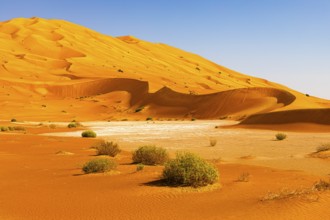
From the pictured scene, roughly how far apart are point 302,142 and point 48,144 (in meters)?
15.6

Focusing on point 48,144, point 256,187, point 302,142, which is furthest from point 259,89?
point 256,187

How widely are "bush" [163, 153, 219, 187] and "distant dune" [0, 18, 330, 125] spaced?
28191 millimetres

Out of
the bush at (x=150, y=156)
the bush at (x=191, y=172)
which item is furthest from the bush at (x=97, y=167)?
the bush at (x=191, y=172)

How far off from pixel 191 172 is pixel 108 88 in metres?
69.2

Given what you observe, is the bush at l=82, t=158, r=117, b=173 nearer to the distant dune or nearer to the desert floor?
the desert floor

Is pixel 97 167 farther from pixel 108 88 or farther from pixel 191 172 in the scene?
pixel 108 88

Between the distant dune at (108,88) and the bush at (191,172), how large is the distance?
28191 millimetres

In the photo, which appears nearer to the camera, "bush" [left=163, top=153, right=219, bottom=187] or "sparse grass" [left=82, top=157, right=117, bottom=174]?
"bush" [left=163, top=153, right=219, bottom=187]

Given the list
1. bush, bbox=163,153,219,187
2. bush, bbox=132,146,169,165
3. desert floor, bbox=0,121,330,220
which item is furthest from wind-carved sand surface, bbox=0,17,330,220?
bush, bbox=132,146,169,165

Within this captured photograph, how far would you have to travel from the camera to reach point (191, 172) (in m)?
10.5

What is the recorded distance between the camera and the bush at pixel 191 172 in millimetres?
10469

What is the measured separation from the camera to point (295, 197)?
8609mm

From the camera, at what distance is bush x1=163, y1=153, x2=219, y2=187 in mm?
10469

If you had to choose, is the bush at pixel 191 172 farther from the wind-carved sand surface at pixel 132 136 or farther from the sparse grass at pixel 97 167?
the sparse grass at pixel 97 167
